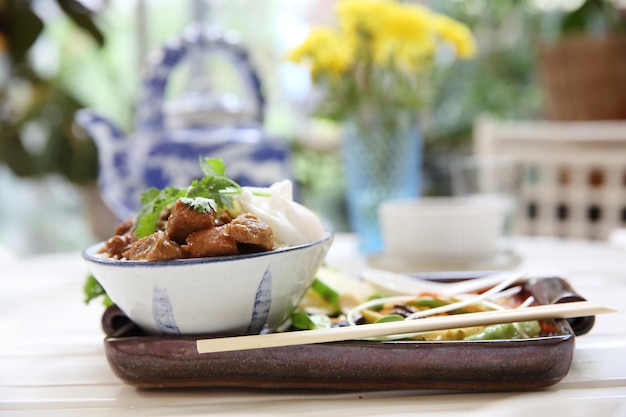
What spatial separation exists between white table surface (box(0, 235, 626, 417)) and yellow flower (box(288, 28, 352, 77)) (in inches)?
22.2

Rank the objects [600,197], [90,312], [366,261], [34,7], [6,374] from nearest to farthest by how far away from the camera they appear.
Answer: [6,374], [90,312], [366,261], [600,197], [34,7]

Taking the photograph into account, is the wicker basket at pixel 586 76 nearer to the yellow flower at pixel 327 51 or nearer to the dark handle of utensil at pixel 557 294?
the yellow flower at pixel 327 51

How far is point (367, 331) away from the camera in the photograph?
19.0 inches

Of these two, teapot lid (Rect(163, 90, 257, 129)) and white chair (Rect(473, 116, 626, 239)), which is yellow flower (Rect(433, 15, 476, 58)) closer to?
teapot lid (Rect(163, 90, 257, 129))

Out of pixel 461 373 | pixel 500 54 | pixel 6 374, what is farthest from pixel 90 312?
pixel 500 54

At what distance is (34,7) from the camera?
1.84 metres

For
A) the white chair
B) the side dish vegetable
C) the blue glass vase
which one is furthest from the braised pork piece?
the white chair

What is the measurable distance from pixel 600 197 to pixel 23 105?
2.08 m

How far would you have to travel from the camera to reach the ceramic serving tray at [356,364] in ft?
1.53

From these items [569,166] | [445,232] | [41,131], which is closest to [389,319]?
[445,232]

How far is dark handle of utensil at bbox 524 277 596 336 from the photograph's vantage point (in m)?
0.55

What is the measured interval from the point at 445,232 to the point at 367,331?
1.51 feet

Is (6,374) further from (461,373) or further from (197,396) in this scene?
(461,373)

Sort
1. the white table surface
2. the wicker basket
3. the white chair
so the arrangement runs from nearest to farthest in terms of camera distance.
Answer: the white table surface < the white chair < the wicker basket
